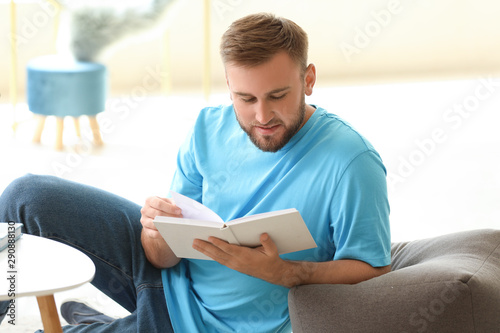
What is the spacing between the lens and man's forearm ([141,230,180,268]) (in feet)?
6.10

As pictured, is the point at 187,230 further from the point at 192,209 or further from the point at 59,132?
the point at 59,132

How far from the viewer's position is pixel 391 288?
152 centimetres

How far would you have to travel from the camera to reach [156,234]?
71.8 inches

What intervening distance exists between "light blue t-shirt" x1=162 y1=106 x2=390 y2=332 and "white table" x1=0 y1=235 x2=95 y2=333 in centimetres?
29

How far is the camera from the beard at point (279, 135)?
1.73 metres

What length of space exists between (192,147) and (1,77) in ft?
13.0

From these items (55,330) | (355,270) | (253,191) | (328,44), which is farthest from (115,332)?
(328,44)

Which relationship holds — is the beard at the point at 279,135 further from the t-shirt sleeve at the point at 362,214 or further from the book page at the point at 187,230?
the book page at the point at 187,230

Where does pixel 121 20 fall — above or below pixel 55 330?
above

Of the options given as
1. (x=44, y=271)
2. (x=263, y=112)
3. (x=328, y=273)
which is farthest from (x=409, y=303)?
(x=44, y=271)

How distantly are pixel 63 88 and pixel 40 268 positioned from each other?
2.85 metres

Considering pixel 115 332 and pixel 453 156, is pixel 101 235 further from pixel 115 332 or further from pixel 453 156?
pixel 453 156

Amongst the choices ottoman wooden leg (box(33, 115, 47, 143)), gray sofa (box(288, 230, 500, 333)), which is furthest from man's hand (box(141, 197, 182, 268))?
ottoman wooden leg (box(33, 115, 47, 143))

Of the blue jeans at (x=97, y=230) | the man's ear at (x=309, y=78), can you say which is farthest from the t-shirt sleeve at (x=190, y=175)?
the man's ear at (x=309, y=78)
